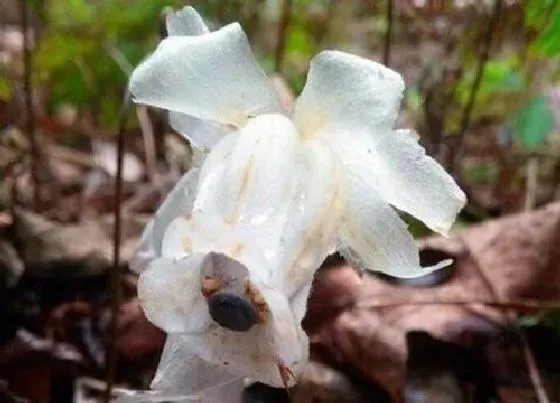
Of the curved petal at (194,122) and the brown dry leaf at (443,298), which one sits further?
the brown dry leaf at (443,298)

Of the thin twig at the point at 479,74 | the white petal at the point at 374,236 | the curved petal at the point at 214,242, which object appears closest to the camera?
the curved petal at the point at 214,242

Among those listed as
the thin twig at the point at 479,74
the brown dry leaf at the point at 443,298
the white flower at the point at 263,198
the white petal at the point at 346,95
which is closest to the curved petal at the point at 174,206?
the white flower at the point at 263,198

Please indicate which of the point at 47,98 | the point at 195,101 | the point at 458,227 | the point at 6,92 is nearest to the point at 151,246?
the point at 195,101

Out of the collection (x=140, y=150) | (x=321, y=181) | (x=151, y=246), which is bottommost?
(x=140, y=150)

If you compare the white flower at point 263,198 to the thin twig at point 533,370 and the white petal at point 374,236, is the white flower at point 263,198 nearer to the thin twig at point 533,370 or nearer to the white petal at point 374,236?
the white petal at point 374,236

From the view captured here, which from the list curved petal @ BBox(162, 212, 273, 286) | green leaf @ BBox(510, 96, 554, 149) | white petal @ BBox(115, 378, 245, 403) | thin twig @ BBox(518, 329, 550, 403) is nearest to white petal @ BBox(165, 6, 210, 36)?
curved petal @ BBox(162, 212, 273, 286)

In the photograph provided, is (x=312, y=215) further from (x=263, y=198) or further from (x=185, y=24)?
(x=185, y=24)

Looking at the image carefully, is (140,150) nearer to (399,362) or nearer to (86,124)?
(86,124)
